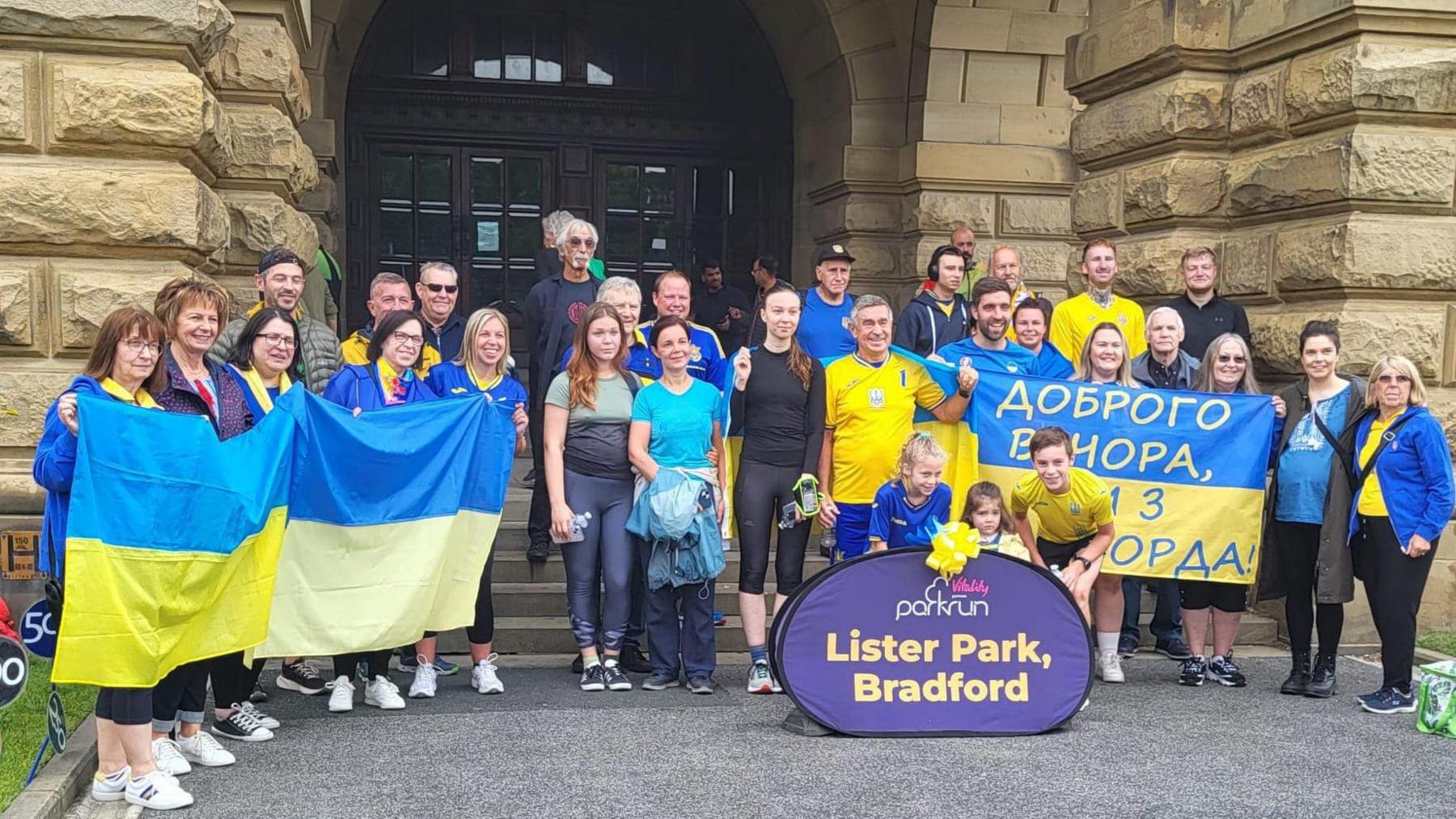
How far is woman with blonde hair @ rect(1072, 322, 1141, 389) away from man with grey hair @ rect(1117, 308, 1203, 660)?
0.21 m

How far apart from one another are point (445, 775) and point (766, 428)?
2.49m

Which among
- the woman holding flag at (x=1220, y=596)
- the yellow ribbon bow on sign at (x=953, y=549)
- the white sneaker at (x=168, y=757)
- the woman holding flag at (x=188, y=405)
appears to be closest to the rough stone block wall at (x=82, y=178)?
the woman holding flag at (x=188, y=405)

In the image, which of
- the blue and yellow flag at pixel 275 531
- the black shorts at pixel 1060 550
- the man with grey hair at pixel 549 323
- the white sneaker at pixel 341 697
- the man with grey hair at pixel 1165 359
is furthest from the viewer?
the man with grey hair at pixel 549 323

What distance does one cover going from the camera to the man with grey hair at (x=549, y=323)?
843 cm

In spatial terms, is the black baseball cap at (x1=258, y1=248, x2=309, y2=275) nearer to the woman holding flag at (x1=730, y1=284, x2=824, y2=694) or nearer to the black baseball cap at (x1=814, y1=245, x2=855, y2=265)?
the woman holding flag at (x1=730, y1=284, x2=824, y2=694)

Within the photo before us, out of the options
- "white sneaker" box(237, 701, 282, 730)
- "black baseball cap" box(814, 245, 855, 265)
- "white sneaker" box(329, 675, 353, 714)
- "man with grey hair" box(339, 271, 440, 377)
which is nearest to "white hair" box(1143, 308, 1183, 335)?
"black baseball cap" box(814, 245, 855, 265)

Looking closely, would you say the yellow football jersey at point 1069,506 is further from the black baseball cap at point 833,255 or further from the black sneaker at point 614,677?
the black sneaker at point 614,677

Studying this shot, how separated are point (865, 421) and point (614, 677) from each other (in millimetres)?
1842

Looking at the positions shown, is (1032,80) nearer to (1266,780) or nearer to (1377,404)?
(1377,404)

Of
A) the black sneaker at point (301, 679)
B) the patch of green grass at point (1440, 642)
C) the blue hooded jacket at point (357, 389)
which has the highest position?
the blue hooded jacket at point (357, 389)

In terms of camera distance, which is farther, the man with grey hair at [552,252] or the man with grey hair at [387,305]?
the man with grey hair at [552,252]

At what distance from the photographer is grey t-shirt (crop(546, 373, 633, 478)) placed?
286 inches

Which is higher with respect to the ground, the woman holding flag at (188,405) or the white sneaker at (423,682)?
the woman holding flag at (188,405)

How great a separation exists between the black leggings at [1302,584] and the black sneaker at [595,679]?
11.6 feet
